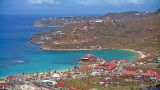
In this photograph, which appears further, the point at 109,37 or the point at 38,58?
the point at 109,37

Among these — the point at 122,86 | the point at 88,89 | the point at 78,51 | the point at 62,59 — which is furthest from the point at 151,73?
the point at 78,51

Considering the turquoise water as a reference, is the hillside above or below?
above

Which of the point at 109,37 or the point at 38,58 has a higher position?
the point at 109,37

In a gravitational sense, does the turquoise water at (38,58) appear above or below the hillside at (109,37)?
below

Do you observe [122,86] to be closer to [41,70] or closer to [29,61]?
[41,70]

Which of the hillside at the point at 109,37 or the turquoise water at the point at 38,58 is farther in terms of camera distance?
the hillside at the point at 109,37

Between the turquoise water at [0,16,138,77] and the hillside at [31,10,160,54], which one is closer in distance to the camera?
the turquoise water at [0,16,138,77]

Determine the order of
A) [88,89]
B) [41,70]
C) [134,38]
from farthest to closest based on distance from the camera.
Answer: [134,38] < [41,70] < [88,89]

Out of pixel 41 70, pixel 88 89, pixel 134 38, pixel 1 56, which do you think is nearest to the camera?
pixel 88 89
